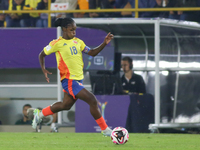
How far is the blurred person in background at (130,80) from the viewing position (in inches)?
393

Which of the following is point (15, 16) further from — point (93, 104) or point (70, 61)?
point (93, 104)

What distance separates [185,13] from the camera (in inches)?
402

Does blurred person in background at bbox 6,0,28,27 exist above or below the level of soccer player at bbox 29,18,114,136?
above

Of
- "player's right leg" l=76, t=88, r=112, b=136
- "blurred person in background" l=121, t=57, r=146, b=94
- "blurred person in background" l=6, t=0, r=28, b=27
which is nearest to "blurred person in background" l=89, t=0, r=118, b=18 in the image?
"blurred person in background" l=121, t=57, r=146, b=94

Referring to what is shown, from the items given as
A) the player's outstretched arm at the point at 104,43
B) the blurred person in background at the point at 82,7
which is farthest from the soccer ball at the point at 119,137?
the blurred person in background at the point at 82,7

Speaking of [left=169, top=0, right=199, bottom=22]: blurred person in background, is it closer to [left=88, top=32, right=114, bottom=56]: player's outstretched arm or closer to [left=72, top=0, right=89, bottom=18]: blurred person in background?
[left=72, top=0, right=89, bottom=18]: blurred person in background

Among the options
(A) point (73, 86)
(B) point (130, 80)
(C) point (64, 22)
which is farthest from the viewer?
(B) point (130, 80)

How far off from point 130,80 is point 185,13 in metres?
1.99

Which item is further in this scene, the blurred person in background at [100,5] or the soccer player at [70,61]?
the blurred person in background at [100,5]

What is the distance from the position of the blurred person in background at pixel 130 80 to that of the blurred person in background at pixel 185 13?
4.69ft

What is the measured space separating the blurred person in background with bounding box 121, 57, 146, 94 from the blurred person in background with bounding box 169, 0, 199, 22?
1.43 metres

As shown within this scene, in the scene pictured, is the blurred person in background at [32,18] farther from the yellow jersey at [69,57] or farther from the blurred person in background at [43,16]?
the yellow jersey at [69,57]

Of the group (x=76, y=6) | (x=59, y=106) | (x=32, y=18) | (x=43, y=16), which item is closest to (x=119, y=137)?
(x=59, y=106)

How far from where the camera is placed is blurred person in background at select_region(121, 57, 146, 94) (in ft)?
32.7
